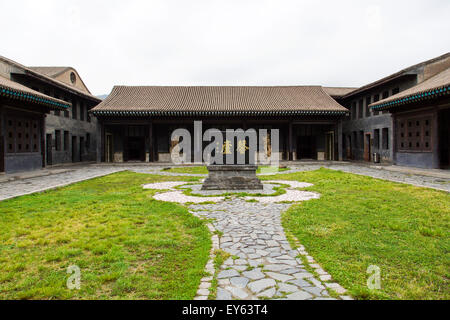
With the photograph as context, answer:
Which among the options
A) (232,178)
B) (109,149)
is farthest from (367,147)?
(109,149)

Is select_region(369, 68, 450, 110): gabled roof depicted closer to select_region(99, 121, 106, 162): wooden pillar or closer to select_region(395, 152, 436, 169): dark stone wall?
select_region(395, 152, 436, 169): dark stone wall

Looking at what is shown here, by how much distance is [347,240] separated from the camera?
4086mm

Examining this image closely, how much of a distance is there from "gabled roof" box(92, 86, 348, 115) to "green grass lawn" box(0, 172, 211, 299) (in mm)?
14142

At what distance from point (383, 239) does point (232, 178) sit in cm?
564

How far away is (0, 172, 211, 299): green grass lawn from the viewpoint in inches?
109

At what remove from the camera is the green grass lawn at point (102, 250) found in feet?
9.09

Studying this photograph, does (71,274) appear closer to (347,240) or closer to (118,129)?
(347,240)

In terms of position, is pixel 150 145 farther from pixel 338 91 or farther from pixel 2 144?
pixel 338 91

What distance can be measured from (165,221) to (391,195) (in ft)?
19.5

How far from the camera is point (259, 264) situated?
3.34m

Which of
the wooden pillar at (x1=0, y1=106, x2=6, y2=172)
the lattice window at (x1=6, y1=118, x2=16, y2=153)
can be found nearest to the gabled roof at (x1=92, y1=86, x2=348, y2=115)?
the lattice window at (x1=6, y1=118, x2=16, y2=153)

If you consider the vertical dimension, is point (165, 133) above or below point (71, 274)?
above

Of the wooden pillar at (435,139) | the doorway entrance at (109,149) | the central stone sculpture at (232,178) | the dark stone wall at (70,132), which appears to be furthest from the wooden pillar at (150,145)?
the wooden pillar at (435,139)
